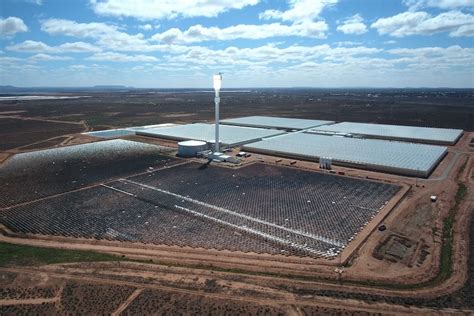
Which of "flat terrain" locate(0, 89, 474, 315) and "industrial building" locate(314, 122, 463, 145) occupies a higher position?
"industrial building" locate(314, 122, 463, 145)

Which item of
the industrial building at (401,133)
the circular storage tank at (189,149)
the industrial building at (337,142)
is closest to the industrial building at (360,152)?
the industrial building at (337,142)

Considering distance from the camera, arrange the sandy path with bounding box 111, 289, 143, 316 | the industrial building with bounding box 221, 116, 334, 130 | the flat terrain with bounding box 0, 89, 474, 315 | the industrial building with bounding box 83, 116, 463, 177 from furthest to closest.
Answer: the industrial building with bounding box 221, 116, 334, 130
the industrial building with bounding box 83, 116, 463, 177
the flat terrain with bounding box 0, 89, 474, 315
the sandy path with bounding box 111, 289, 143, 316

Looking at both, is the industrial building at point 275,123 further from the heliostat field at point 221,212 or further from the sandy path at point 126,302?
the sandy path at point 126,302

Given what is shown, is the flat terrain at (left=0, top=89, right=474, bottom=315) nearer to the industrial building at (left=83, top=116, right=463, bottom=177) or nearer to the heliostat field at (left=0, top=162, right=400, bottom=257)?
the heliostat field at (left=0, top=162, right=400, bottom=257)

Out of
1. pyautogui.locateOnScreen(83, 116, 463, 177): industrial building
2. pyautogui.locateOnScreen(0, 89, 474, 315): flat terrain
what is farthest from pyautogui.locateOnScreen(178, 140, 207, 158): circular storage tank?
pyautogui.locateOnScreen(0, 89, 474, 315): flat terrain

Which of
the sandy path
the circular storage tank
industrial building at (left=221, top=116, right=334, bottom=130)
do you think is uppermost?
industrial building at (left=221, top=116, right=334, bottom=130)

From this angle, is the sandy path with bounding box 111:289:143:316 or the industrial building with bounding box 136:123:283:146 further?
Answer: the industrial building with bounding box 136:123:283:146

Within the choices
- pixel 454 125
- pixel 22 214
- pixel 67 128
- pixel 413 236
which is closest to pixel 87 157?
pixel 22 214

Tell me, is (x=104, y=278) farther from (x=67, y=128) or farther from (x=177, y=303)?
(x=67, y=128)
